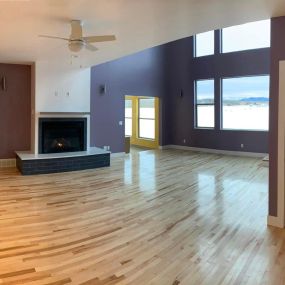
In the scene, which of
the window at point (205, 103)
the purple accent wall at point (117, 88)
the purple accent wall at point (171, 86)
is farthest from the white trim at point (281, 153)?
the window at point (205, 103)

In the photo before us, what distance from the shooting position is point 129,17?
3600 millimetres

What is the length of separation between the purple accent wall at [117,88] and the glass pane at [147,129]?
1471mm

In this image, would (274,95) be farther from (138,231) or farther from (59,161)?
(59,161)

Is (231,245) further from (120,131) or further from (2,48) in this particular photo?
(120,131)

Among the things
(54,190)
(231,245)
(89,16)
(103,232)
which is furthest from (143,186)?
(89,16)

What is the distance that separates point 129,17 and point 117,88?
5.50 m

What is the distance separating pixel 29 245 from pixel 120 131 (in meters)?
6.40

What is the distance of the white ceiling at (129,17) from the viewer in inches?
122

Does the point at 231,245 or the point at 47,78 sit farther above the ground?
the point at 47,78

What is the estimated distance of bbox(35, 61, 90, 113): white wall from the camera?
22.9ft

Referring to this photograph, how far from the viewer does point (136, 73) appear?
9.59m

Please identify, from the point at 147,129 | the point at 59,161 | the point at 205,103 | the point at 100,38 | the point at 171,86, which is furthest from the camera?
the point at 147,129

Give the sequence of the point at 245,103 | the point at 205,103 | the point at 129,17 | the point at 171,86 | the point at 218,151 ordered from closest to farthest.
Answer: the point at 129,17 < the point at 245,103 < the point at 218,151 < the point at 205,103 < the point at 171,86

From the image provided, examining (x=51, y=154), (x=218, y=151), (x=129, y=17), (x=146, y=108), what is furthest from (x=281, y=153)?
(x=146, y=108)
